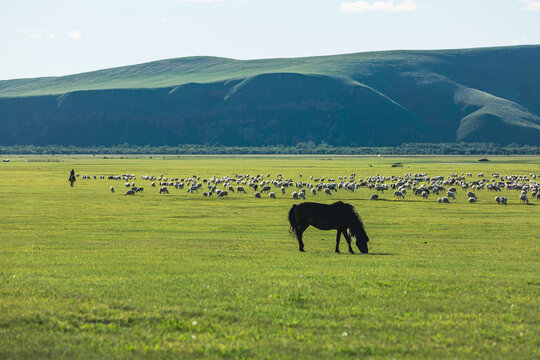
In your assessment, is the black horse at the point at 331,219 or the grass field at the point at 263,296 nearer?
the grass field at the point at 263,296

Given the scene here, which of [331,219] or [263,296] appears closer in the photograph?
[263,296]

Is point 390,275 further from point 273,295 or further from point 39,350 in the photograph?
point 39,350

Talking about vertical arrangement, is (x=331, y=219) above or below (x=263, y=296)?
above

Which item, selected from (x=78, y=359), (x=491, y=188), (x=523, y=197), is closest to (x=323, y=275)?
(x=78, y=359)

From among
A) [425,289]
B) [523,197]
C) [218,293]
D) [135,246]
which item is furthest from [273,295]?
[523,197]

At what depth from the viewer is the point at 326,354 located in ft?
36.3

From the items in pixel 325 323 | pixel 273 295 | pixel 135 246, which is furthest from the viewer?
pixel 135 246

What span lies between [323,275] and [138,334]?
22.0ft

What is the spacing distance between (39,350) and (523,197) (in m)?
48.2

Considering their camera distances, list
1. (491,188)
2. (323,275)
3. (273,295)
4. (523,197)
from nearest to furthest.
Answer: (273,295) → (323,275) → (523,197) → (491,188)

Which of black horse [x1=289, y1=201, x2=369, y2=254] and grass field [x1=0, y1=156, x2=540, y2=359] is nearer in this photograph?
grass field [x1=0, y1=156, x2=540, y2=359]

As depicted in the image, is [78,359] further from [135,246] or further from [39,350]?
[135,246]

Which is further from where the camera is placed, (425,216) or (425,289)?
(425,216)

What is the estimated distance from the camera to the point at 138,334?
39.3 ft
